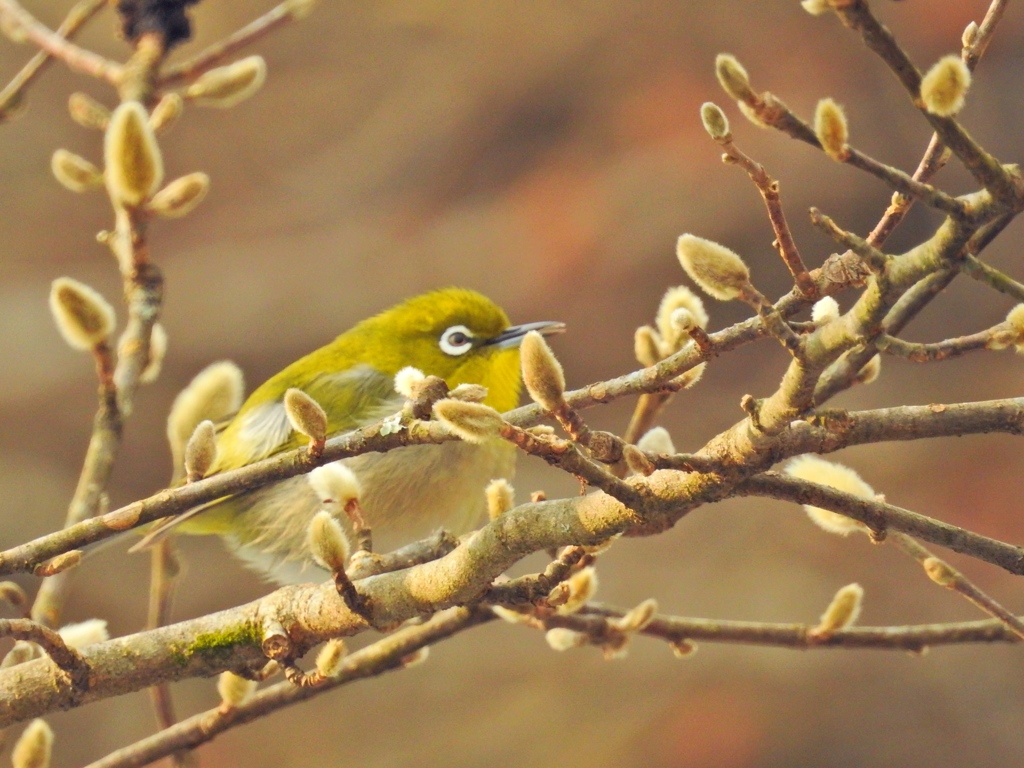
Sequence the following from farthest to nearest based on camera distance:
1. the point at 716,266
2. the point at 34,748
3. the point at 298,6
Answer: the point at 298,6 < the point at 34,748 < the point at 716,266

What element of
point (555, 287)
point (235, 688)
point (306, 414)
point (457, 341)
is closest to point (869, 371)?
point (306, 414)

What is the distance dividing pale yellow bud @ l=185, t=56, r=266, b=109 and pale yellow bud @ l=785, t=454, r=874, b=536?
35.2 inches

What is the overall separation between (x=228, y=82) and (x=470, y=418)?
0.90 meters

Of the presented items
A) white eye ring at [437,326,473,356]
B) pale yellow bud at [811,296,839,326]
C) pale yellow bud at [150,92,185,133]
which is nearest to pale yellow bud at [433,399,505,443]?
pale yellow bud at [811,296,839,326]

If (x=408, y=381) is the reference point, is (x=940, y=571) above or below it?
below

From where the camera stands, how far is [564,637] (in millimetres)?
1224

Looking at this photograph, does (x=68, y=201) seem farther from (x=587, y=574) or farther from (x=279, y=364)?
(x=587, y=574)

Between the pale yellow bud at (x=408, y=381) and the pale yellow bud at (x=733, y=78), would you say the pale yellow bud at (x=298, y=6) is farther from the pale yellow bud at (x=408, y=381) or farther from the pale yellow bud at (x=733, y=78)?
the pale yellow bud at (x=733, y=78)

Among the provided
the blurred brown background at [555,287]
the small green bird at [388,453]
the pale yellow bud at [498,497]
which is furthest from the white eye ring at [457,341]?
the blurred brown background at [555,287]

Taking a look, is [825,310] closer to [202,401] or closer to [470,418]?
[470,418]

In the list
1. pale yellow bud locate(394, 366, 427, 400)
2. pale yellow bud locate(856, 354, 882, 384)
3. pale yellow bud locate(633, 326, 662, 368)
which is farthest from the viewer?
pale yellow bud locate(633, 326, 662, 368)

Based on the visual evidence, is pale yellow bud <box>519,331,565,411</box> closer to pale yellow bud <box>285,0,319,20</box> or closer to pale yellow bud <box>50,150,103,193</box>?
pale yellow bud <box>50,150,103,193</box>

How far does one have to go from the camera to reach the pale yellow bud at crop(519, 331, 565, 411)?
697 mm

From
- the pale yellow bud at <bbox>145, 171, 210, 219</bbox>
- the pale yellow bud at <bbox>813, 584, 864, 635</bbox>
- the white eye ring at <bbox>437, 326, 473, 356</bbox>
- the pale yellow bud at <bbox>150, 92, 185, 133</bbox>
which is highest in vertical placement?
the pale yellow bud at <bbox>150, 92, 185, 133</bbox>
